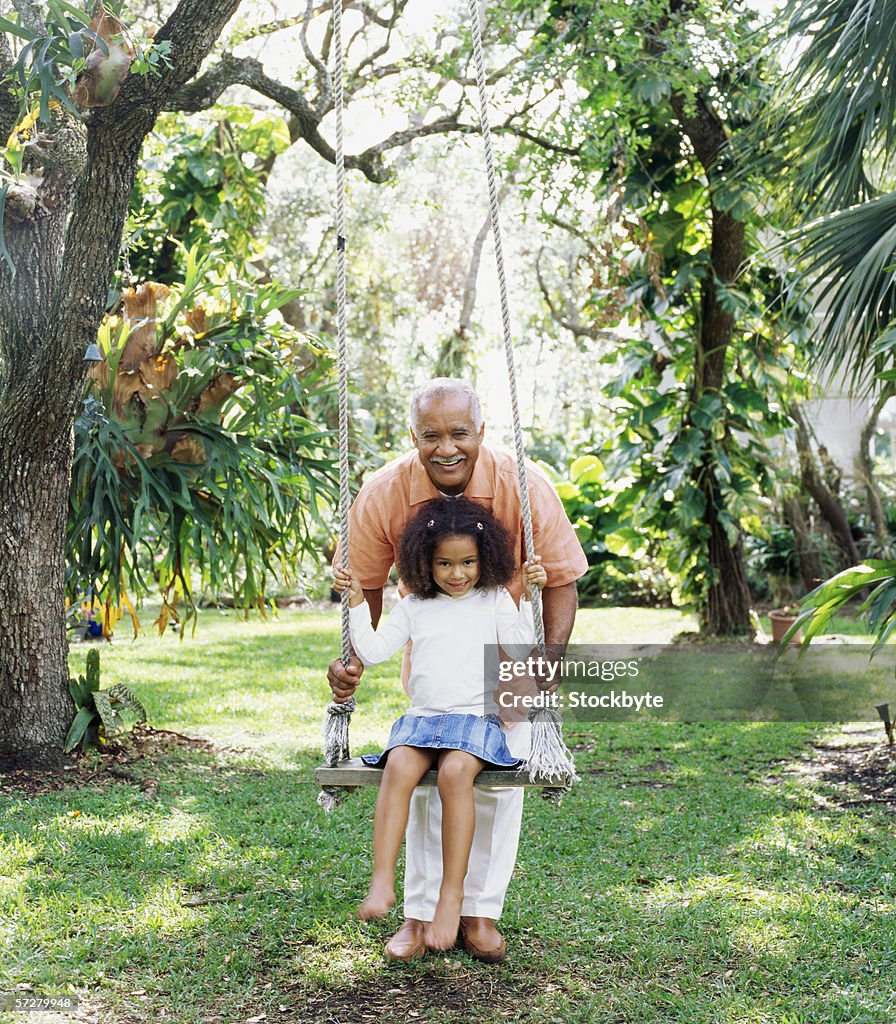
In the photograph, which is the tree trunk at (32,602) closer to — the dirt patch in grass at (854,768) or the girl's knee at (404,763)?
the girl's knee at (404,763)

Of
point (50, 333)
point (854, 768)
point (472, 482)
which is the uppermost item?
→ point (50, 333)

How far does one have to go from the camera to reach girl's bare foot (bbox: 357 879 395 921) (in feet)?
8.96

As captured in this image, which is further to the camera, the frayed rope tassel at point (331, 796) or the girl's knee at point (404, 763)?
the frayed rope tassel at point (331, 796)

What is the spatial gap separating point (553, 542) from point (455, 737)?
65cm

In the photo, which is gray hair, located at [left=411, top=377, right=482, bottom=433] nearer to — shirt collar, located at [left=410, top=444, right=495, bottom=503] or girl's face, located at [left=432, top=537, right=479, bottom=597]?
shirt collar, located at [left=410, top=444, right=495, bottom=503]

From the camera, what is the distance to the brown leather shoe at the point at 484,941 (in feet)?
9.95

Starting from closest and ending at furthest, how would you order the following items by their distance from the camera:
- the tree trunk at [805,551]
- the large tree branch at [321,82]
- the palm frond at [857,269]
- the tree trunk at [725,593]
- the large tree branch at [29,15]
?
the large tree branch at [29,15], the palm frond at [857,269], the large tree branch at [321,82], the tree trunk at [725,593], the tree trunk at [805,551]

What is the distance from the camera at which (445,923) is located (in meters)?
2.81

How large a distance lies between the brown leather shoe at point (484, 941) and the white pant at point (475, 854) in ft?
0.08

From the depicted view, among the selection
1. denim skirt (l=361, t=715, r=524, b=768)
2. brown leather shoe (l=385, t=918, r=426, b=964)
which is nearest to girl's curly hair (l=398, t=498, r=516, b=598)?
denim skirt (l=361, t=715, r=524, b=768)

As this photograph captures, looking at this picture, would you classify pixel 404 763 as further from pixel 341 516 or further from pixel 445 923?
pixel 341 516

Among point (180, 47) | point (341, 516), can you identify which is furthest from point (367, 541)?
point (180, 47)

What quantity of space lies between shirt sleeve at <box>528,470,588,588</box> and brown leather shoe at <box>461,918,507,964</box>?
0.94m

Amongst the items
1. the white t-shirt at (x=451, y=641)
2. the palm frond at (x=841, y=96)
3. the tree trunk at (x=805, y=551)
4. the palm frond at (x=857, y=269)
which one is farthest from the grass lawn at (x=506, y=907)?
the tree trunk at (x=805, y=551)
